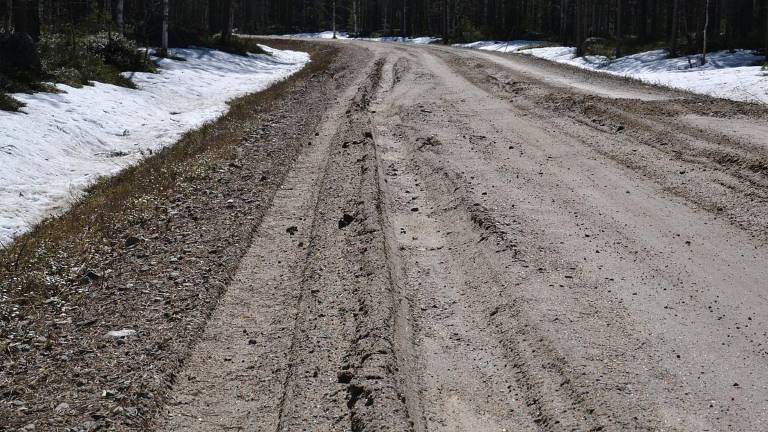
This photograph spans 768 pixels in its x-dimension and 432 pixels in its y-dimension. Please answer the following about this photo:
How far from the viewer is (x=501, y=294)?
5.30 m

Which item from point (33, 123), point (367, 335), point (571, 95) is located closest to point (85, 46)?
point (33, 123)

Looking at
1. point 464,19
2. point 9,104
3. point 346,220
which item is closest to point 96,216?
point 346,220

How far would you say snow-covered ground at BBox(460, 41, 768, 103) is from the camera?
15.7 m

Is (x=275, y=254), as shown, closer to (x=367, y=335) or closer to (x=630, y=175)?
(x=367, y=335)

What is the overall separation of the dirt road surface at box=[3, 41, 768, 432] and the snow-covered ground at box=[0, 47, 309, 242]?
10.0 ft

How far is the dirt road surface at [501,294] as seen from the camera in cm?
391

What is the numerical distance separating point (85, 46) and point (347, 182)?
13.6 m

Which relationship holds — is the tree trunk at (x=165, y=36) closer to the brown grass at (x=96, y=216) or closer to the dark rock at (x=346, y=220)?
the brown grass at (x=96, y=216)

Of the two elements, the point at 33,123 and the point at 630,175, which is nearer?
the point at 630,175

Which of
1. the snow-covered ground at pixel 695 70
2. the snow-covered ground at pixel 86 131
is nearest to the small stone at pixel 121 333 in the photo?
the snow-covered ground at pixel 86 131

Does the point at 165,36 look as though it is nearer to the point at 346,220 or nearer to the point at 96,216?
the point at 96,216

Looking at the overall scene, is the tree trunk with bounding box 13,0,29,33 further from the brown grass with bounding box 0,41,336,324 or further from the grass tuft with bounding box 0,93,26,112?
the brown grass with bounding box 0,41,336,324

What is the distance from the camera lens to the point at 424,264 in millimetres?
6027

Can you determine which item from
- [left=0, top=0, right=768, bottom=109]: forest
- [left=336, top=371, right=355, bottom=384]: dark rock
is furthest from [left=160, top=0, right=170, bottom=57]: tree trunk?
[left=336, top=371, right=355, bottom=384]: dark rock
